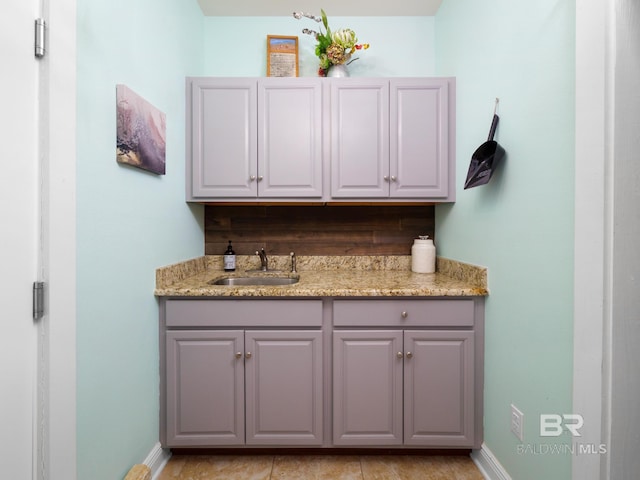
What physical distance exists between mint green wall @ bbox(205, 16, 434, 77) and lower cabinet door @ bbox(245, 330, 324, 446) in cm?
185

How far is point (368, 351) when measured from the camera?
59.5 inches

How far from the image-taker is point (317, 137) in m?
1.83

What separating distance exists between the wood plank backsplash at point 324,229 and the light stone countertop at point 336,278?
0.08 m

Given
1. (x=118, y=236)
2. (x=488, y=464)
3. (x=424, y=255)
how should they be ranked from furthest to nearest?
1. (x=424, y=255)
2. (x=488, y=464)
3. (x=118, y=236)

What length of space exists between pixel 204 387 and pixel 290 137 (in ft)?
4.93

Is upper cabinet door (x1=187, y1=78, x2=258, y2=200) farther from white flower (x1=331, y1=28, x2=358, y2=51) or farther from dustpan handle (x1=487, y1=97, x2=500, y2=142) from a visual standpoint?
dustpan handle (x1=487, y1=97, x2=500, y2=142)

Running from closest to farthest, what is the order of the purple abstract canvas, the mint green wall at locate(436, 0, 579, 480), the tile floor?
the mint green wall at locate(436, 0, 579, 480), the purple abstract canvas, the tile floor

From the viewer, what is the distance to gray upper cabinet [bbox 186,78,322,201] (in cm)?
182

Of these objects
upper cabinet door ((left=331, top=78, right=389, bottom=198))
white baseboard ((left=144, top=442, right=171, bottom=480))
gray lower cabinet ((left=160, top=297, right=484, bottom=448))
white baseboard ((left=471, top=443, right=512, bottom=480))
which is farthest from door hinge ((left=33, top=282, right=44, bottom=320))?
white baseboard ((left=471, top=443, right=512, bottom=480))

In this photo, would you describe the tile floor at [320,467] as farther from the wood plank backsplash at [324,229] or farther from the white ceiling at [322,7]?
the white ceiling at [322,7]

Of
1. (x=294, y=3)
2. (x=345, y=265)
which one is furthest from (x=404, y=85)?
(x=345, y=265)

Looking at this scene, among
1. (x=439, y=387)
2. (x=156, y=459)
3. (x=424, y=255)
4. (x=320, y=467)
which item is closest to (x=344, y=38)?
(x=424, y=255)

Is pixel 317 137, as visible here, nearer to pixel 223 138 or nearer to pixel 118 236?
pixel 223 138

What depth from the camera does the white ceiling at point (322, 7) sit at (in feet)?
Answer: 6.39
